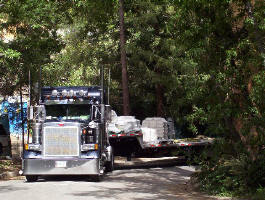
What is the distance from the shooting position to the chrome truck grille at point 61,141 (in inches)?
675

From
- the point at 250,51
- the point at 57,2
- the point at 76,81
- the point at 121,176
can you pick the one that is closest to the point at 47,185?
the point at 121,176

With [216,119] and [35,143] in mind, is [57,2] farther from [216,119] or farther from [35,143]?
[216,119]

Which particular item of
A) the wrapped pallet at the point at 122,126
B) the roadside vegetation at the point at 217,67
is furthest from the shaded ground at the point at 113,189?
the wrapped pallet at the point at 122,126

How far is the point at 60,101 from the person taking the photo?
18875 millimetres

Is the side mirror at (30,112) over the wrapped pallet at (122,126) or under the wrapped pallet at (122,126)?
over

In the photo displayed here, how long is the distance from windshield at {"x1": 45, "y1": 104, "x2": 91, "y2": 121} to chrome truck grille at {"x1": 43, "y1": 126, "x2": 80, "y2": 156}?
136cm

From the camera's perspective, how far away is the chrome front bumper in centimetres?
1672

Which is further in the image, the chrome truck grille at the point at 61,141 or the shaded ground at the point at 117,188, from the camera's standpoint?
the chrome truck grille at the point at 61,141

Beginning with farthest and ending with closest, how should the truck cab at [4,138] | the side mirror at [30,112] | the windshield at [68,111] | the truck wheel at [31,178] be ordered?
the truck cab at [4,138], the windshield at [68,111], the side mirror at [30,112], the truck wheel at [31,178]

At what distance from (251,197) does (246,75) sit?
10.2 ft

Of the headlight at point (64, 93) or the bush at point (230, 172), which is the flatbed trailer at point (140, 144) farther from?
the bush at point (230, 172)

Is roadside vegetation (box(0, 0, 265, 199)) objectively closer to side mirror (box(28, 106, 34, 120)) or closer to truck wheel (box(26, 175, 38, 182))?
side mirror (box(28, 106, 34, 120))

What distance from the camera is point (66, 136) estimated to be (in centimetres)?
1728

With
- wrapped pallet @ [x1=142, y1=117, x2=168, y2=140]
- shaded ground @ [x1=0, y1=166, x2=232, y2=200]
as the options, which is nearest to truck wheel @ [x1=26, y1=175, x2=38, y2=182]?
shaded ground @ [x1=0, y1=166, x2=232, y2=200]
